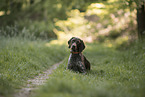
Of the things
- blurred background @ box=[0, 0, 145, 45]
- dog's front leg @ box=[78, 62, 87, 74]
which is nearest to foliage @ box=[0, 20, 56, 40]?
blurred background @ box=[0, 0, 145, 45]

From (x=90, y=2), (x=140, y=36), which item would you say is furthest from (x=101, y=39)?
(x=140, y=36)

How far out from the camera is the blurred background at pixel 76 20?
12117 millimetres

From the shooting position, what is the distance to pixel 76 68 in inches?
201

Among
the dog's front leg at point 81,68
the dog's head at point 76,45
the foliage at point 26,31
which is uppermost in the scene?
the foliage at point 26,31

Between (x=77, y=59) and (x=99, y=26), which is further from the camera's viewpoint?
(x=99, y=26)

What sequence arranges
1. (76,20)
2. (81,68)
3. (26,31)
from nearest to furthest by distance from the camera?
1. (81,68)
2. (26,31)
3. (76,20)

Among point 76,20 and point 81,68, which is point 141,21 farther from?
point 76,20

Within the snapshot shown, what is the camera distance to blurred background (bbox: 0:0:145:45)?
1212 centimetres

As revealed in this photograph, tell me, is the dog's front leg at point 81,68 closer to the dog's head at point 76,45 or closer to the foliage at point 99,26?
the dog's head at point 76,45

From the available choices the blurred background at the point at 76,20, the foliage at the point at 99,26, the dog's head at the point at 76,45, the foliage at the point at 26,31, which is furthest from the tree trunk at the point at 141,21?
the foliage at the point at 26,31

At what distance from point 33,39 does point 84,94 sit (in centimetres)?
735

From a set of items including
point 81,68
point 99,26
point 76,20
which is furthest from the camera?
point 76,20

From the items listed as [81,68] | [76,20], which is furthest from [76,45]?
[76,20]

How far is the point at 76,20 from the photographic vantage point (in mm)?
19156
